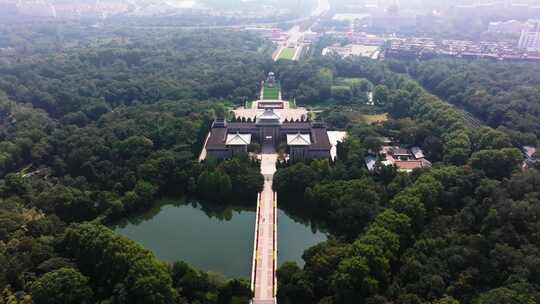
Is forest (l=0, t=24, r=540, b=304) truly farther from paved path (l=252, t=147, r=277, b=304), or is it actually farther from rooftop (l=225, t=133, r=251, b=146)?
rooftop (l=225, t=133, r=251, b=146)

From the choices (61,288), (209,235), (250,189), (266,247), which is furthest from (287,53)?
(61,288)

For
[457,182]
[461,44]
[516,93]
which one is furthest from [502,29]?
[457,182]

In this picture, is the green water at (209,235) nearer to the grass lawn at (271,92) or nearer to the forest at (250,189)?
the forest at (250,189)

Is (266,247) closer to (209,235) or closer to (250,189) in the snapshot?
(209,235)

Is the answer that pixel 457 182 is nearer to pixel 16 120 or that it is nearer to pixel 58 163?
pixel 58 163

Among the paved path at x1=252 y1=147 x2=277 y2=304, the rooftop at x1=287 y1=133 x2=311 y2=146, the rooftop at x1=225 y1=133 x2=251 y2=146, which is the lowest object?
the paved path at x1=252 y1=147 x2=277 y2=304

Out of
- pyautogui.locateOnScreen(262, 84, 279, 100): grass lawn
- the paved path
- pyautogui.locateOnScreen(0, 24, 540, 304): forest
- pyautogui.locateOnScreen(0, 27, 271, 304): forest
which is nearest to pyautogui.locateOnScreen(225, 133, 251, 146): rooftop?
pyautogui.locateOnScreen(0, 24, 540, 304): forest

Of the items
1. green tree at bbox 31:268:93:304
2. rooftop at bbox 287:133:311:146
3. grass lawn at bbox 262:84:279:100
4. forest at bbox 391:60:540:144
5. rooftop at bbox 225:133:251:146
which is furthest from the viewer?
grass lawn at bbox 262:84:279:100

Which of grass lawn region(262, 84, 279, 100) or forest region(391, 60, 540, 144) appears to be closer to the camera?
forest region(391, 60, 540, 144)
